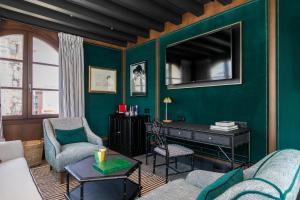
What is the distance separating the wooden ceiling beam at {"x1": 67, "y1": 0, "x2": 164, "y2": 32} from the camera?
2897 mm

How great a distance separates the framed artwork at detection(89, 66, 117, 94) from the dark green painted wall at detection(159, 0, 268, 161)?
2.38 meters

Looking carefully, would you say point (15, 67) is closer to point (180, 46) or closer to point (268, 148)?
point (180, 46)

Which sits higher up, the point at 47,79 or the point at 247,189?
the point at 47,79

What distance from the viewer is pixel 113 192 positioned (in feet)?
6.27

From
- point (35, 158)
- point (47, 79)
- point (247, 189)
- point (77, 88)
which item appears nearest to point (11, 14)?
point (47, 79)

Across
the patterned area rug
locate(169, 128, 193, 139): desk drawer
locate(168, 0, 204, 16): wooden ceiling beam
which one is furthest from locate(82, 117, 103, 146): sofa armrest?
locate(168, 0, 204, 16): wooden ceiling beam

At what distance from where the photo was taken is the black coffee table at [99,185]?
1.72 meters

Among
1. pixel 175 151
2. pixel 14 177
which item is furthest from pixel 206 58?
pixel 14 177

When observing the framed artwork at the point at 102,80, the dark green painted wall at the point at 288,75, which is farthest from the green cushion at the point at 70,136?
the dark green painted wall at the point at 288,75

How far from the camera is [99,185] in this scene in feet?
6.83

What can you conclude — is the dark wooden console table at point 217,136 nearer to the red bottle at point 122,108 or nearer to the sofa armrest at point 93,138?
the sofa armrest at point 93,138

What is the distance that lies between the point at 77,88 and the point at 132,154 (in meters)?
1.86

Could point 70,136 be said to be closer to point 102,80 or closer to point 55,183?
point 55,183

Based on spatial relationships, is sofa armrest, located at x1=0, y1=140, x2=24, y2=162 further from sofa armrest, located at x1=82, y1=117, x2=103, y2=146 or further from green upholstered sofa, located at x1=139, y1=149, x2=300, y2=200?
green upholstered sofa, located at x1=139, y1=149, x2=300, y2=200
